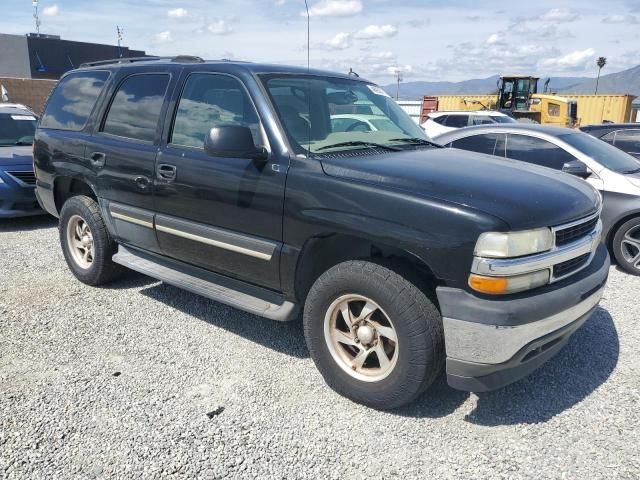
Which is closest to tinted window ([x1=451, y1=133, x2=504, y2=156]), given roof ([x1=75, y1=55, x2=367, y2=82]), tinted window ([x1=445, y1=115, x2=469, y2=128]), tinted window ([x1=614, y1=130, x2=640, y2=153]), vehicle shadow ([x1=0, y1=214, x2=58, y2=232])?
roof ([x1=75, y1=55, x2=367, y2=82])

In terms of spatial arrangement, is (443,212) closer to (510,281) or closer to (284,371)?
(510,281)

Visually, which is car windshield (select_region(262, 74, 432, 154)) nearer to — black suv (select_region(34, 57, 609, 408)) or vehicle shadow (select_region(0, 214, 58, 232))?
black suv (select_region(34, 57, 609, 408))

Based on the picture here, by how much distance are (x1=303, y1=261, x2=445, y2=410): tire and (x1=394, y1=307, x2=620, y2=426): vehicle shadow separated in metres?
0.26

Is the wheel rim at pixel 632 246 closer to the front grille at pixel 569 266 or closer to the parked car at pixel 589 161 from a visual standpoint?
the parked car at pixel 589 161

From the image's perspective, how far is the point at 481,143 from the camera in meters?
6.75

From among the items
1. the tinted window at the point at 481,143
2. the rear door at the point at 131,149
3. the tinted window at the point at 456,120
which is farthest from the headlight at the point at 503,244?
the tinted window at the point at 456,120

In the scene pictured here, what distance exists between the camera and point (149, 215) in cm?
408

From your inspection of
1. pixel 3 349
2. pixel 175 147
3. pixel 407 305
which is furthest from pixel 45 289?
pixel 407 305

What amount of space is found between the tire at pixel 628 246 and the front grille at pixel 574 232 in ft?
9.98

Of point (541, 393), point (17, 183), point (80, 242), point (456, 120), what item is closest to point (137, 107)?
point (80, 242)

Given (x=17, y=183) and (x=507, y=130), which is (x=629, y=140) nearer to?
(x=507, y=130)

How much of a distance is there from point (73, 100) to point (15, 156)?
3417mm

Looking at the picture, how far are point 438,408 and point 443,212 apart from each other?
124 centimetres

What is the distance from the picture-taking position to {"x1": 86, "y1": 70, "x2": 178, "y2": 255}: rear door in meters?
4.04
